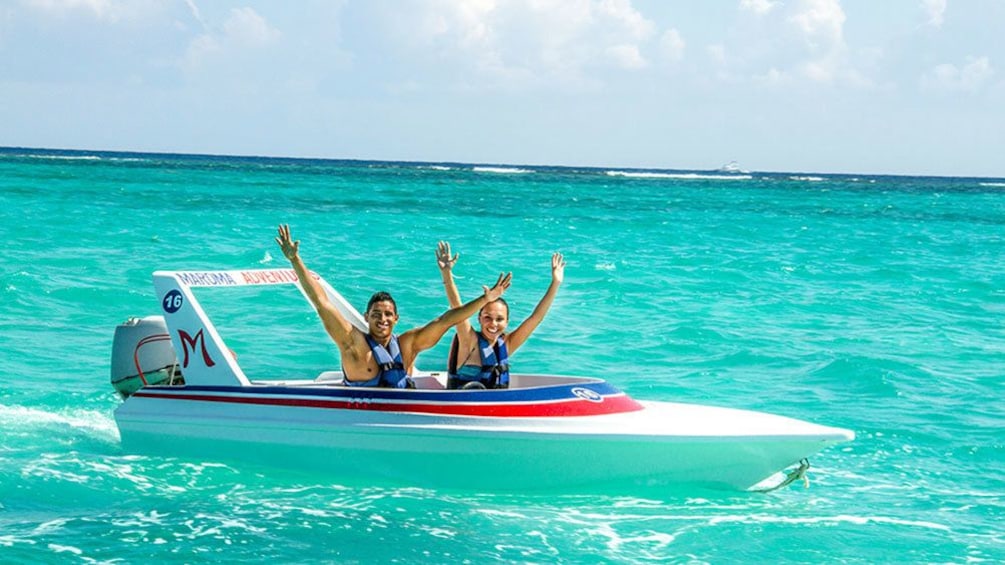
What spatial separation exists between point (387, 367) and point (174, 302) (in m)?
1.73

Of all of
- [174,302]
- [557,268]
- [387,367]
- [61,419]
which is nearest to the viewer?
[387,367]

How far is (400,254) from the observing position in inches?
1017

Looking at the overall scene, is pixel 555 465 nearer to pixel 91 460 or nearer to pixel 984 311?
pixel 91 460

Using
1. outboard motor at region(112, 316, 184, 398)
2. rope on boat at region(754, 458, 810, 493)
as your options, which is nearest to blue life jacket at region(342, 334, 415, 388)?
outboard motor at region(112, 316, 184, 398)

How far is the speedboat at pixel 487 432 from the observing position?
7.89 meters

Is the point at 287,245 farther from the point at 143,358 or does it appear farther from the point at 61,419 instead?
the point at 61,419

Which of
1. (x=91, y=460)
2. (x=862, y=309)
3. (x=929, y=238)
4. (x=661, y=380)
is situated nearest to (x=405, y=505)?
(x=91, y=460)

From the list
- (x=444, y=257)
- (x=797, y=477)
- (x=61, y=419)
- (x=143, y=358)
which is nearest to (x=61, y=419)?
(x=61, y=419)

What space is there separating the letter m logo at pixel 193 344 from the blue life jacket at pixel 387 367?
3.66ft

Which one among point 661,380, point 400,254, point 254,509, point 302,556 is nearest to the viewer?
point 302,556

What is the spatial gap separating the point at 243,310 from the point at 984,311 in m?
10.7

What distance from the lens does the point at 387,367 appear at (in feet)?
27.1

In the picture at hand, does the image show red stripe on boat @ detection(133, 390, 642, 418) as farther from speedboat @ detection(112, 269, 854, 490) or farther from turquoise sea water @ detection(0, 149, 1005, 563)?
turquoise sea water @ detection(0, 149, 1005, 563)

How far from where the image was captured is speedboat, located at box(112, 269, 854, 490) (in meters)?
7.89
